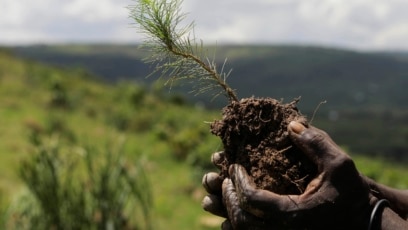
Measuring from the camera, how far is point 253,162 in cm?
213

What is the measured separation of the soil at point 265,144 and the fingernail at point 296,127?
5 cm

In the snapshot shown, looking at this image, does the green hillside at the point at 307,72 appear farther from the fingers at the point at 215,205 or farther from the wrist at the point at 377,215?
the wrist at the point at 377,215

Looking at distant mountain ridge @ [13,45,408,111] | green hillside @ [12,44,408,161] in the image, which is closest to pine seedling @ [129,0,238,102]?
green hillside @ [12,44,408,161]

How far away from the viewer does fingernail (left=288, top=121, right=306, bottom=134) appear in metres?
1.96

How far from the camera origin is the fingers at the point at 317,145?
1.84 metres

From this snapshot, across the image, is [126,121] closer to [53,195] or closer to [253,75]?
[53,195]

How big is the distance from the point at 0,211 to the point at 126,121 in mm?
10158

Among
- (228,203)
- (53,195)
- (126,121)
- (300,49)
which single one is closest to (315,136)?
(228,203)

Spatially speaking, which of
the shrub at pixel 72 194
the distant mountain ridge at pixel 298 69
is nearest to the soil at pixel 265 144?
the shrub at pixel 72 194

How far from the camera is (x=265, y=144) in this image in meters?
2.15

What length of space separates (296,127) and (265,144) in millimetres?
215

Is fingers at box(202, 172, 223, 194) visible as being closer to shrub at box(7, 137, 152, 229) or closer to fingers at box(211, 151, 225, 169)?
fingers at box(211, 151, 225, 169)

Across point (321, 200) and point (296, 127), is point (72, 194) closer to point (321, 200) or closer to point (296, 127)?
point (296, 127)

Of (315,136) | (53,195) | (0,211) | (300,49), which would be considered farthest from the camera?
(300,49)
